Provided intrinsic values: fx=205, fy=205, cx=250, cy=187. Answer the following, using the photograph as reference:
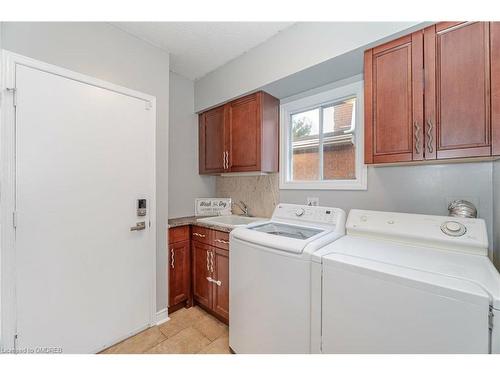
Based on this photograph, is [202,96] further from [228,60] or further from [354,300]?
[354,300]

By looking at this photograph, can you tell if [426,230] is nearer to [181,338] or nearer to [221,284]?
[221,284]

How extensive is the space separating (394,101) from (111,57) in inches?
83.2

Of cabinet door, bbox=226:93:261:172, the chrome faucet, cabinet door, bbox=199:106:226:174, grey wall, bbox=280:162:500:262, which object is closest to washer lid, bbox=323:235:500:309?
grey wall, bbox=280:162:500:262

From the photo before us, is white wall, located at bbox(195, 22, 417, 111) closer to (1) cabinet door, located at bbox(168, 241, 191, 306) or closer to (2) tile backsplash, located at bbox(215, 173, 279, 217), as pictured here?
(2) tile backsplash, located at bbox(215, 173, 279, 217)

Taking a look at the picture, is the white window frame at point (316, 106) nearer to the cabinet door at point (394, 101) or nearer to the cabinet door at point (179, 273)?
the cabinet door at point (394, 101)

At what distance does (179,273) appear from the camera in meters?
2.13

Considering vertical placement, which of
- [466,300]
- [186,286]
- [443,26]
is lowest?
[186,286]

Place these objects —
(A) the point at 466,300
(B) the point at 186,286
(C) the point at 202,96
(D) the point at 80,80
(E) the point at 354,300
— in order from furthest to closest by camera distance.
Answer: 1. (C) the point at 202,96
2. (B) the point at 186,286
3. (D) the point at 80,80
4. (E) the point at 354,300
5. (A) the point at 466,300

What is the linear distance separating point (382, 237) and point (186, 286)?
1903 mm

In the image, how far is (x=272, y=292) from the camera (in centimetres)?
126

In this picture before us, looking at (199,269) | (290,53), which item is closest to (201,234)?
(199,269)

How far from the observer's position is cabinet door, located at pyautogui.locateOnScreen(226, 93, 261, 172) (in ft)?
6.82

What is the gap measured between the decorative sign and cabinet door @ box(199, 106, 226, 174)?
1.28 ft

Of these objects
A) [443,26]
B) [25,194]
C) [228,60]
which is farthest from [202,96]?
[443,26]
